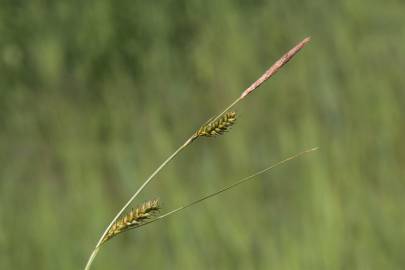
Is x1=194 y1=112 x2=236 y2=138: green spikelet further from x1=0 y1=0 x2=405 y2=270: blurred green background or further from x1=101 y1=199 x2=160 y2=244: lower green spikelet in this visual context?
x1=0 y1=0 x2=405 y2=270: blurred green background

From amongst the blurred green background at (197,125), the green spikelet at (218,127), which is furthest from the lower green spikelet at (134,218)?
the blurred green background at (197,125)

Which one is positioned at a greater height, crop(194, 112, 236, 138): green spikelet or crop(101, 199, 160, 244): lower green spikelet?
crop(194, 112, 236, 138): green spikelet

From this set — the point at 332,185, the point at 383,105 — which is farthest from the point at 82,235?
the point at 383,105

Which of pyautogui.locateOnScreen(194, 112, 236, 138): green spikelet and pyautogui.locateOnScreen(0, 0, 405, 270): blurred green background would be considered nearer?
pyautogui.locateOnScreen(194, 112, 236, 138): green spikelet

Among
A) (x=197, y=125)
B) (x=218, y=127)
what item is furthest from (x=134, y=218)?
(x=197, y=125)

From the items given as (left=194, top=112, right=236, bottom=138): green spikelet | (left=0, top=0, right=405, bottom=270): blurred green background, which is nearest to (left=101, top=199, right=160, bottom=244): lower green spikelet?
(left=194, top=112, right=236, bottom=138): green spikelet
